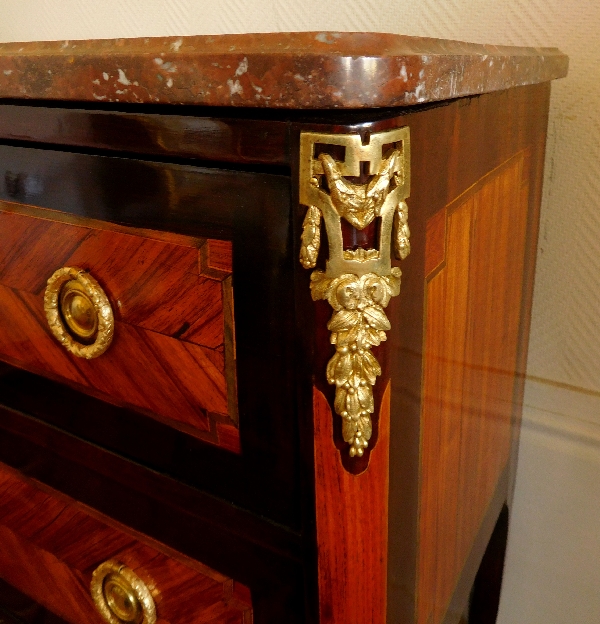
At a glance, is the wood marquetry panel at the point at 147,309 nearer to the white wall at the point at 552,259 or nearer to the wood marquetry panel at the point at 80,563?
the wood marquetry panel at the point at 80,563

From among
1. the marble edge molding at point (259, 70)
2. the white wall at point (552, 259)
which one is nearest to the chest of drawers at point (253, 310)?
the marble edge molding at point (259, 70)

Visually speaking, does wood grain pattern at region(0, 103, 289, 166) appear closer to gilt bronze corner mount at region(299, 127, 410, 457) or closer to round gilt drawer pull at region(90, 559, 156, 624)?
gilt bronze corner mount at region(299, 127, 410, 457)

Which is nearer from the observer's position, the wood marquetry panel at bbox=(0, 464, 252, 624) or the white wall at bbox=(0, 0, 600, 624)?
the wood marquetry panel at bbox=(0, 464, 252, 624)

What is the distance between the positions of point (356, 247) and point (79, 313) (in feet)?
0.73

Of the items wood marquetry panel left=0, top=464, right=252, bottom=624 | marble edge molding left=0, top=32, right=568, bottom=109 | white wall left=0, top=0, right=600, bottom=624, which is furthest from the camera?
white wall left=0, top=0, right=600, bottom=624

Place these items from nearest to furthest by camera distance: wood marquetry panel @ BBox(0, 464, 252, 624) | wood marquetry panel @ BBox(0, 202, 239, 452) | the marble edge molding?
the marble edge molding < wood marquetry panel @ BBox(0, 202, 239, 452) < wood marquetry panel @ BBox(0, 464, 252, 624)

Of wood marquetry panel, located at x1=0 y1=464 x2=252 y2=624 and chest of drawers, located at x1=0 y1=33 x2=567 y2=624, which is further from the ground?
chest of drawers, located at x1=0 y1=33 x2=567 y2=624

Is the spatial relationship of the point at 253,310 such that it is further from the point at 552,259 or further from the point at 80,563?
the point at 552,259

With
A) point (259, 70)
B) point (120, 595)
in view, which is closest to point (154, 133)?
point (259, 70)

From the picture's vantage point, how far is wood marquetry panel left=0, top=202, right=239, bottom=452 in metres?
0.37

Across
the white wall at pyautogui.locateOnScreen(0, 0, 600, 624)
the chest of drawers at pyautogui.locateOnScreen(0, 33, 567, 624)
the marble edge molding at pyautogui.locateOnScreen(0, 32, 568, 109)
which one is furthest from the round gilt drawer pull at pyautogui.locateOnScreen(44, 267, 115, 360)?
the white wall at pyautogui.locateOnScreen(0, 0, 600, 624)

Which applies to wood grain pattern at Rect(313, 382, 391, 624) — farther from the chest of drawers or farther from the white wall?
the white wall

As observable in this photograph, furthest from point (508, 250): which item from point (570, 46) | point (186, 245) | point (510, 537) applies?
point (510, 537)

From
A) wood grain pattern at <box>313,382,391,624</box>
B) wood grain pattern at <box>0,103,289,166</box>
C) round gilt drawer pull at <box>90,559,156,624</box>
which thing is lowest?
round gilt drawer pull at <box>90,559,156,624</box>
